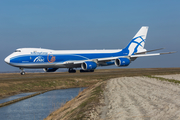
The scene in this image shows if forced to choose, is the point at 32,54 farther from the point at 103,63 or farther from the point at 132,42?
the point at 132,42

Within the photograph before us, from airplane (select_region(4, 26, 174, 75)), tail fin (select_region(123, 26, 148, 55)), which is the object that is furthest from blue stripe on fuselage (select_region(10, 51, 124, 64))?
tail fin (select_region(123, 26, 148, 55))

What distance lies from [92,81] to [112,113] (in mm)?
32376

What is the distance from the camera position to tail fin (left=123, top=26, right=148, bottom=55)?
209 feet

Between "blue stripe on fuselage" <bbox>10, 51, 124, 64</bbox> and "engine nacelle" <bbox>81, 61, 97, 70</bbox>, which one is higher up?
"blue stripe on fuselage" <bbox>10, 51, 124, 64</bbox>

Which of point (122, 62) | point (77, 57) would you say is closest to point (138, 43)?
point (122, 62)

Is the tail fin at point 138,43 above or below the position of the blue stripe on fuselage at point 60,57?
above

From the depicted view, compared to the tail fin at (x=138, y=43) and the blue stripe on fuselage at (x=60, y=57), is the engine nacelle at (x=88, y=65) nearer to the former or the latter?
the blue stripe on fuselage at (x=60, y=57)

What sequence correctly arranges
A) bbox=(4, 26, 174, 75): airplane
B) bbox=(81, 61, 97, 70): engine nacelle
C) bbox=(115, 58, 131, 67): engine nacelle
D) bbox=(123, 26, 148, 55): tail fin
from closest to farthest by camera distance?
bbox=(4, 26, 174, 75): airplane < bbox=(81, 61, 97, 70): engine nacelle < bbox=(115, 58, 131, 67): engine nacelle < bbox=(123, 26, 148, 55): tail fin

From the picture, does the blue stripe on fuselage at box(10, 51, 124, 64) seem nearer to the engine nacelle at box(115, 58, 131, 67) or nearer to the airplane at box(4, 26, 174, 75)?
the airplane at box(4, 26, 174, 75)

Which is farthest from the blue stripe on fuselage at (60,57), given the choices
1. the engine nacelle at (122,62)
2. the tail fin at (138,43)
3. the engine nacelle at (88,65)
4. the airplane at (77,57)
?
the engine nacelle at (122,62)

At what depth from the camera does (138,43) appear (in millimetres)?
64312

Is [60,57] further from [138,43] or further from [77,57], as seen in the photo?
[138,43]

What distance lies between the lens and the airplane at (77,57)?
4806 centimetres

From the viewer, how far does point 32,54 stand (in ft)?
160
